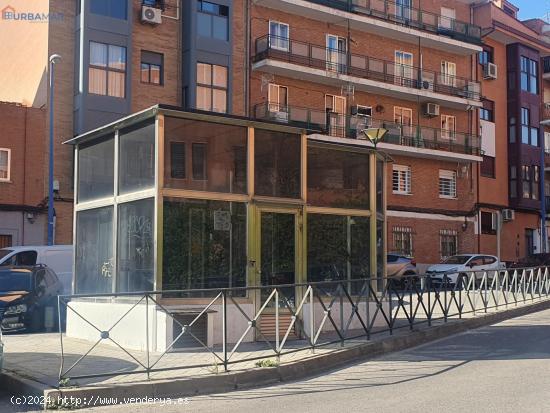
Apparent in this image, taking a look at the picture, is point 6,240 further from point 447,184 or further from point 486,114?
point 486,114

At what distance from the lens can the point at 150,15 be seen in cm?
2870

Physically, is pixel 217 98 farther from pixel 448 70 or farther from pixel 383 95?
pixel 448 70

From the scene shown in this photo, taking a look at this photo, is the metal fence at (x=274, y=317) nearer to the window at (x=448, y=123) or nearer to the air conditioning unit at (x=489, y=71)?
the window at (x=448, y=123)

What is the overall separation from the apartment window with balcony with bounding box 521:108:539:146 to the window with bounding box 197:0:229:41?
21927mm

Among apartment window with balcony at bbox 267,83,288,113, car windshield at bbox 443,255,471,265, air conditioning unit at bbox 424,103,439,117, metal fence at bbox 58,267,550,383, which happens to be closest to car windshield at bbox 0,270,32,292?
metal fence at bbox 58,267,550,383

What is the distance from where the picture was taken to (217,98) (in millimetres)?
30328

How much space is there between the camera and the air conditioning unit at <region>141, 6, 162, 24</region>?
28594mm

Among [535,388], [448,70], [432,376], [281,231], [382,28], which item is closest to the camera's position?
[535,388]

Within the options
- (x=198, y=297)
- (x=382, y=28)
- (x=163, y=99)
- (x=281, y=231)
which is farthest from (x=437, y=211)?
(x=198, y=297)

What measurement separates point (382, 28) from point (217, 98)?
1076cm

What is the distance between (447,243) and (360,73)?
10752mm

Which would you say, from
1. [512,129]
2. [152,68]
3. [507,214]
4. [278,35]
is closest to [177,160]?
[152,68]

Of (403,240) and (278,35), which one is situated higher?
(278,35)

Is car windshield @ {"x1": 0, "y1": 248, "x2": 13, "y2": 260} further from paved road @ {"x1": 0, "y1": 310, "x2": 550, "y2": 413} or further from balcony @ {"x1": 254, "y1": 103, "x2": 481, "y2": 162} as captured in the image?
balcony @ {"x1": 254, "y1": 103, "x2": 481, "y2": 162}
